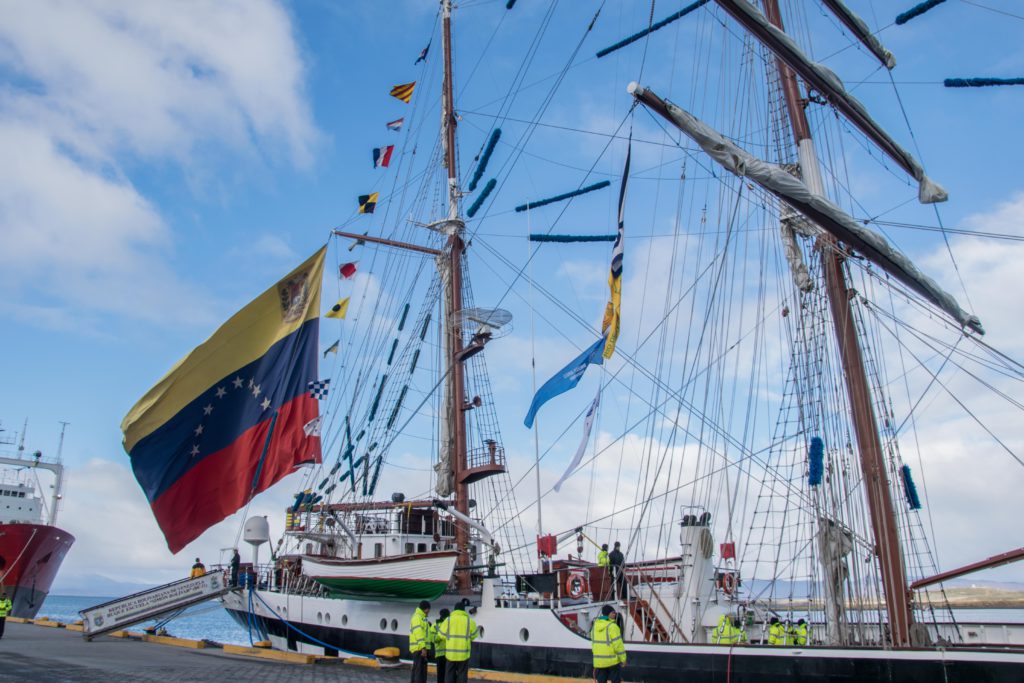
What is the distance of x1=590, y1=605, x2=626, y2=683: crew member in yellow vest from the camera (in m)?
11.6

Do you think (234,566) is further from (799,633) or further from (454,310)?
(799,633)

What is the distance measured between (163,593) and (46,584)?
120ft

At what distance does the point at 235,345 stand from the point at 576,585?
10.6m

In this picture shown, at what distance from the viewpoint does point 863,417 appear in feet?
50.4

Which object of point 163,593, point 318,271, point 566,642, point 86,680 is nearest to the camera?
point 86,680

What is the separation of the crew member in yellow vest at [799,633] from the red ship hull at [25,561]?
4539 centimetres

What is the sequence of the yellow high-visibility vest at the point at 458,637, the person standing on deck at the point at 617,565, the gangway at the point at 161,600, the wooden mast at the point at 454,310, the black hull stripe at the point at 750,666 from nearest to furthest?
the black hull stripe at the point at 750,666 → the yellow high-visibility vest at the point at 458,637 → the person standing on deck at the point at 617,565 → the gangway at the point at 161,600 → the wooden mast at the point at 454,310

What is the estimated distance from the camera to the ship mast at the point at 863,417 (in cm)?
1398

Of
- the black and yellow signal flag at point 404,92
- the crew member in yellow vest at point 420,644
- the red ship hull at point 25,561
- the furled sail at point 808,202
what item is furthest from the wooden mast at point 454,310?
the red ship hull at point 25,561

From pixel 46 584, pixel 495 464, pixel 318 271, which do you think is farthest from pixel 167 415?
pixel 46 584

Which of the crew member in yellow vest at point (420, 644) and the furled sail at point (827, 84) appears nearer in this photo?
the crew member in yellow vest at point (420, 644)

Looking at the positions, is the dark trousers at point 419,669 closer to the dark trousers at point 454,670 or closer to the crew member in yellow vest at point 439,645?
the crew member in yellow vest at point 439,645

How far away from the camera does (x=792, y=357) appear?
18.2m

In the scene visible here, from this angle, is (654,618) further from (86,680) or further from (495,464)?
(86,680)
